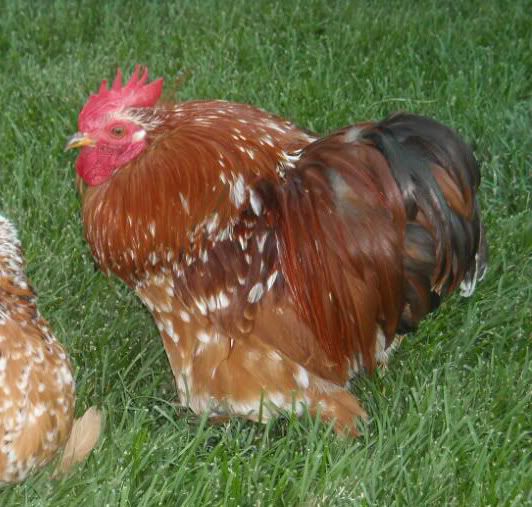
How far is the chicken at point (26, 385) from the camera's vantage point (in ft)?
6.91

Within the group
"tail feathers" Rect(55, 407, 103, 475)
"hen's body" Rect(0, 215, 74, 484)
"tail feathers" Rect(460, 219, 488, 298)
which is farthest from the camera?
"tail feathers" Rect(460, 219, 488, 298)

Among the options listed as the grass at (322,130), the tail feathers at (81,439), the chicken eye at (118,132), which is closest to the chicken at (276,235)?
the chicken eye at (118,132)

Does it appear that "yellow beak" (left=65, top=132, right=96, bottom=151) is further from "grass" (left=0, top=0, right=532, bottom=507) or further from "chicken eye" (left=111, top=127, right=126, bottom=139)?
"grass" (left=0, top=0, right=532, bottom=507)

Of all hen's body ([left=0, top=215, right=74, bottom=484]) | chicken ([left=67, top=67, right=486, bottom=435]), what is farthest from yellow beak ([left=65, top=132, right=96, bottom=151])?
hen's body ([left=0, top=215, right=74, bottom=484])

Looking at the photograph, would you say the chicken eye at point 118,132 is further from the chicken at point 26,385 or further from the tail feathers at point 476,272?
the tail feathers at point 476,272

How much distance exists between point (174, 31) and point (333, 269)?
10.5 ft

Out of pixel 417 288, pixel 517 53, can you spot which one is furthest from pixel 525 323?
pixel 517 53

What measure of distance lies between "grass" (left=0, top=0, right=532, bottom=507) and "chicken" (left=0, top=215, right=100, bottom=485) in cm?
13

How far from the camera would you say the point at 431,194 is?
2.35 m

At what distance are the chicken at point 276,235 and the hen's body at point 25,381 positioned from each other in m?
0.38

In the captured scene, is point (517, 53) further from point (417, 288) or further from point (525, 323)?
point (417, 288)

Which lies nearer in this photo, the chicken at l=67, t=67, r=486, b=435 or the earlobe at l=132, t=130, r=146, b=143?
the chicken at l=67, t=67, r=486, b=435

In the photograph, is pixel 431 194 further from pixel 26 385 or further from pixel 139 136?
pixel 26 385

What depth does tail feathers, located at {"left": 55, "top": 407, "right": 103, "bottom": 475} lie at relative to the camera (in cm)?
234
